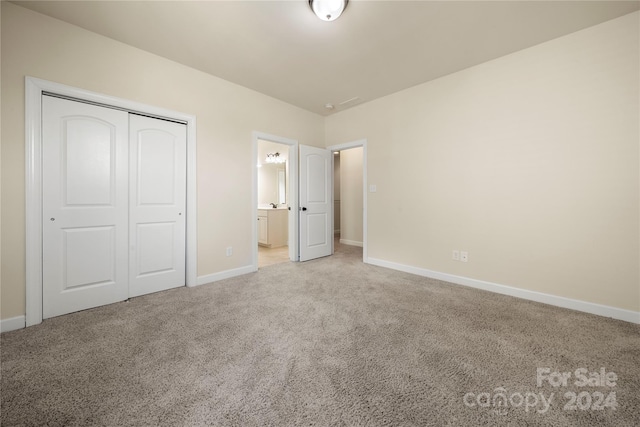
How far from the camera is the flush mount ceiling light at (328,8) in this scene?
191cm

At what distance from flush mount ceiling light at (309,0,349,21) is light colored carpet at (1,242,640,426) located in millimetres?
2601

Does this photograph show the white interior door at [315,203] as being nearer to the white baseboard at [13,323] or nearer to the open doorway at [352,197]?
the open doorway at [352,197]

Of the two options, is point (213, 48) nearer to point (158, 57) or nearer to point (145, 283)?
point (158, 57)

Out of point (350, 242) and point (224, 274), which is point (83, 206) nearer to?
point (224, 274)

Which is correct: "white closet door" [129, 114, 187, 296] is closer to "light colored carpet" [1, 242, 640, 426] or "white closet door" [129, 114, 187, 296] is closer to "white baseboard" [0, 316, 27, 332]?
"light colored carpet" [1, 242, 640, 426]

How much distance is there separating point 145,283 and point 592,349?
4.05m

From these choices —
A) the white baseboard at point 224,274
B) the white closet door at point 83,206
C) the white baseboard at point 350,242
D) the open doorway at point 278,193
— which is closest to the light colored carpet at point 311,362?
the white closet door at point 83,206

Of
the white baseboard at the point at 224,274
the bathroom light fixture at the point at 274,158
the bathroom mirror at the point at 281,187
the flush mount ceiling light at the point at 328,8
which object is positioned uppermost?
the flush mount ceiling light at the point at 328,8

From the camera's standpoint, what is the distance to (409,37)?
2398 millimetres

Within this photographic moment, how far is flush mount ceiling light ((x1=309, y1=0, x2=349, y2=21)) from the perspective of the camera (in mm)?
1913

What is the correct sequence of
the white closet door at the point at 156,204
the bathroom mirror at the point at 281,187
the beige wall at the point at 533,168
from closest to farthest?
the beige wall at the point at 533,168 < the white closet door at the point at 156,204 < the bathroom mirror at the point at 281,187

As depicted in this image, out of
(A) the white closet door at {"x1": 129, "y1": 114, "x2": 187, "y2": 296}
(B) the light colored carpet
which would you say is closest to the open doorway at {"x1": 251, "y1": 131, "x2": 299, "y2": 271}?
(A) the white closet door at {"x1": 129, "y1": 114, "x2": 187, "y2": 296}

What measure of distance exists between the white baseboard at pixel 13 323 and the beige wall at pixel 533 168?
13.4ft

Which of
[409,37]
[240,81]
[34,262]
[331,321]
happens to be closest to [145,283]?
[34,262]
